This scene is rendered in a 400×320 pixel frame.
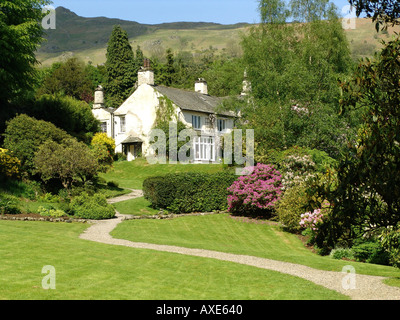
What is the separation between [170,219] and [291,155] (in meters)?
8.31

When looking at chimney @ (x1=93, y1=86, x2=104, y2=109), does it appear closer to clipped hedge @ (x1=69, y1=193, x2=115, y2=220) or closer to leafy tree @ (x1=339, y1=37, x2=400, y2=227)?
clipped hedge @ (x1=69, y1=193, x2=115, y2=220)

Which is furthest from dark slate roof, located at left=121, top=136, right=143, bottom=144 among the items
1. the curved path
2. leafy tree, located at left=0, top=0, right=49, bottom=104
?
the curved path

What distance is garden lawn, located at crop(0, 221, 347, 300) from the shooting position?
33.4 ft

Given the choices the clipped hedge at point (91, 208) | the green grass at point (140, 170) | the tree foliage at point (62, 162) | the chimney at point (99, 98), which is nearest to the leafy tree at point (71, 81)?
the chimney at point (99, 98)

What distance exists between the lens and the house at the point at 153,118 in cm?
5200

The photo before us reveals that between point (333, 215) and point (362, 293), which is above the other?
point (333, 215)

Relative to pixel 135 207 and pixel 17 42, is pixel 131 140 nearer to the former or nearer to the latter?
pixel 17 42

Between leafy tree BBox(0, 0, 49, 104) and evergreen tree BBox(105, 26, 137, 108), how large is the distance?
3799cm

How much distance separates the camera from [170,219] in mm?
27938

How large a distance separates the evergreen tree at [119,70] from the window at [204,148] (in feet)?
87.3

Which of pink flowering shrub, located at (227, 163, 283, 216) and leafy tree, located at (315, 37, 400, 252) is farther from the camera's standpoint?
pink flowering shrub, located at (227, 163, 283, 216)

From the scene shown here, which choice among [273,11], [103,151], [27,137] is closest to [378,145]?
[27,137]
